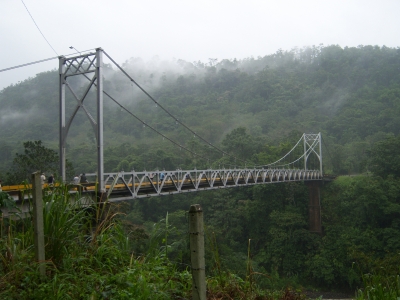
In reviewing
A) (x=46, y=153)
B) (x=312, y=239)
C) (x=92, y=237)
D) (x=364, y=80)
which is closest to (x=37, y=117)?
(x=46, y=153)

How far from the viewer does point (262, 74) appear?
43500 millimetres

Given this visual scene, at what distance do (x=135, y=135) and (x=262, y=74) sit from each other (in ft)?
60.2

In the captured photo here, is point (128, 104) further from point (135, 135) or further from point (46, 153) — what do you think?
point (46, 153)

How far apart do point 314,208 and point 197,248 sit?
19630mm

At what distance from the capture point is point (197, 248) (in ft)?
4.65

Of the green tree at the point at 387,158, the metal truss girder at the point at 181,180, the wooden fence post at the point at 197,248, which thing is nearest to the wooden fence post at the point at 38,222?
the metal truss girder at the point at 181,180

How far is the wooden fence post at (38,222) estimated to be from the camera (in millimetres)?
1784

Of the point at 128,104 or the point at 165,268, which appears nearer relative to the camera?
the point at 165,268

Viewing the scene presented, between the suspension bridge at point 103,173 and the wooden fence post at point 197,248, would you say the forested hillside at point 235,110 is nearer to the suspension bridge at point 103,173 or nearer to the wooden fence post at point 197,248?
the suspension bridge at point 103,173

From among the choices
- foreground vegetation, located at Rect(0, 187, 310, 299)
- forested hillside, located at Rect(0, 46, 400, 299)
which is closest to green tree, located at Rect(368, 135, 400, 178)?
forested hillside, located at Rect(0, 46, 400, 299)

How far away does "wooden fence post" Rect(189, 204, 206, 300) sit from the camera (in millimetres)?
1406

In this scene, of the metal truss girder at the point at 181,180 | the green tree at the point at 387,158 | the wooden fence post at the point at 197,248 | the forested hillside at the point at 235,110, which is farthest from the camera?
the forested hillside at the point at 235,110

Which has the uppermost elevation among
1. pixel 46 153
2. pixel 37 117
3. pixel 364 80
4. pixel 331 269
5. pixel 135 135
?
pixel 364 80

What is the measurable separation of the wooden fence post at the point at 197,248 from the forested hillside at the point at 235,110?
20206mm
